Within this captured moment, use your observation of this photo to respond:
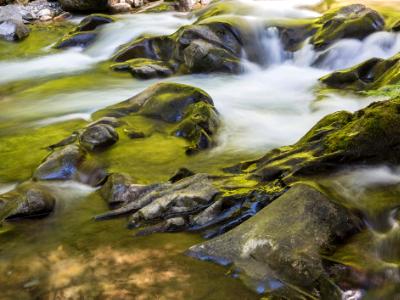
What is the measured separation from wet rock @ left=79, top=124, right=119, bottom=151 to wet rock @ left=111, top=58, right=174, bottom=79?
558cm

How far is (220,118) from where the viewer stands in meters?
10.2

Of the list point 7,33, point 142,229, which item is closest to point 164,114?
point 142,229

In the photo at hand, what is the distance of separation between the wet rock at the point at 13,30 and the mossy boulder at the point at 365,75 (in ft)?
45.7

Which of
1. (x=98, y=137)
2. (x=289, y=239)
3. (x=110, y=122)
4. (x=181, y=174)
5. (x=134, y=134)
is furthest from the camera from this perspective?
(x=110, y=122)

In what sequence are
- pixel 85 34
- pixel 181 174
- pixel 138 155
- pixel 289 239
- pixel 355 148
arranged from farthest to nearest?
pixel 85 34
pixel 138 155
pixel 181 174
pixel 355 148
pixel 289 239

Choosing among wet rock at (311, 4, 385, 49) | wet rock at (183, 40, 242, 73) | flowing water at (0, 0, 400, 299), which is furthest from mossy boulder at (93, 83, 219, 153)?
wet rock at (311, 4, 385, 49)

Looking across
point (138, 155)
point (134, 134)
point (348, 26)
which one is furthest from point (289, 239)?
point (348, 26)

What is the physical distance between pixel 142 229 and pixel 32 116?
266 inches

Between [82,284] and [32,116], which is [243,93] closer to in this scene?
[32,116]

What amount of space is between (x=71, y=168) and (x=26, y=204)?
131cm

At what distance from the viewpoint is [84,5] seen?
24500 millimetres

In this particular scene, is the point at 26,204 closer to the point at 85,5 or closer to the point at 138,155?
the point at 138,155

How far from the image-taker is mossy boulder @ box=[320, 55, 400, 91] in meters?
11.1

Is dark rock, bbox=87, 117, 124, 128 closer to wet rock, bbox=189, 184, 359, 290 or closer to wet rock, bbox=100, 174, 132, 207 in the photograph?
wet rock, bbox=100, 174, 132, 207
